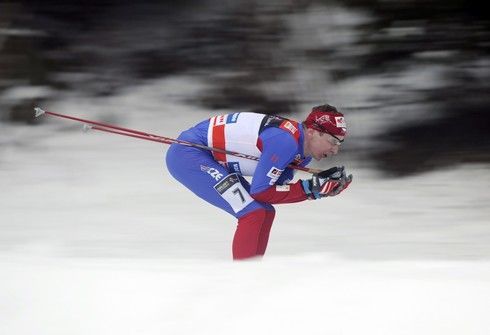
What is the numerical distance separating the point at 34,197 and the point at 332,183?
4.05m

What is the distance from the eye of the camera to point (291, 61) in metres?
9.79

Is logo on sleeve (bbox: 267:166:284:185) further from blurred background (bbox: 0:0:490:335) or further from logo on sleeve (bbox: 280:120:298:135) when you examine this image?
blurred background (bbox: 0:0:490:335)

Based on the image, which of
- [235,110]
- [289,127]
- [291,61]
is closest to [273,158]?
[289,127]

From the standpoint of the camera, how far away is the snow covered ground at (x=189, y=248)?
3527mm

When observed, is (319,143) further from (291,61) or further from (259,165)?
(291,61)

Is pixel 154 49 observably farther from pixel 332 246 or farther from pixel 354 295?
pixel 354 295

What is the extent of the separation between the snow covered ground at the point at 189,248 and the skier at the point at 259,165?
36 cm

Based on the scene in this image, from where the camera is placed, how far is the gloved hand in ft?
17.2

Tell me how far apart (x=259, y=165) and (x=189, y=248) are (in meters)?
2.53

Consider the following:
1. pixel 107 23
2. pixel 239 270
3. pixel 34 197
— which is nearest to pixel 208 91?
pixel 107 23

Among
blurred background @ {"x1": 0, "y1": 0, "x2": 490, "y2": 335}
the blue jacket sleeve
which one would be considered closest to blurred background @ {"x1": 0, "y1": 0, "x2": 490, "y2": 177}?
blurred background @ {"x1": 0, "y1": 0, "x2": 490, "y2": 335}

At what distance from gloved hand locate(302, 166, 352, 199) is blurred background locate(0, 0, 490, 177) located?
11.7ft

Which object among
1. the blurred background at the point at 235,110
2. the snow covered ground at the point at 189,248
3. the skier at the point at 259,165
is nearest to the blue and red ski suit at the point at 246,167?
the skier at the point at 259,165

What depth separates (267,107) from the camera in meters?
9.60
